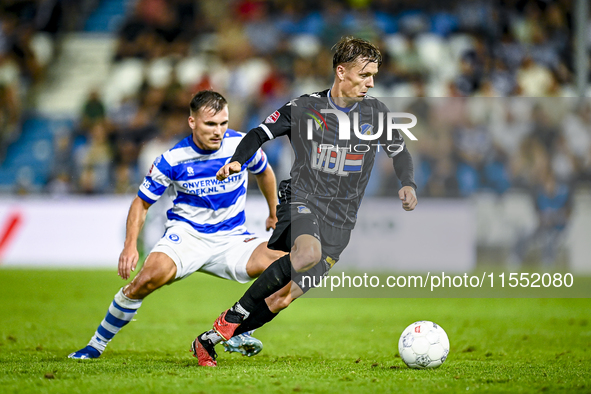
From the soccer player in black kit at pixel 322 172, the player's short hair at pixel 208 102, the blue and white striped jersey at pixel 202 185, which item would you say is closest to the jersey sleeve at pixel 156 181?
the blue and white striped jersey at pixel 202 185

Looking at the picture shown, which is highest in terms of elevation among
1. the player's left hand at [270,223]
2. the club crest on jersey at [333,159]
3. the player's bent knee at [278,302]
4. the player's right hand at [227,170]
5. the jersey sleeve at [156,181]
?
the club crest on jersey at [333,159]

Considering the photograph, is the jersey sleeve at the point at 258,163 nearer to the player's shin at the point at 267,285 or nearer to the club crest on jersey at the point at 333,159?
the club crest on jersey at the point at 333,159

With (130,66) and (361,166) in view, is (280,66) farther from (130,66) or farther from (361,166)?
(361,166)

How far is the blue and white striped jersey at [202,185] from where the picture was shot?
5.86 metres

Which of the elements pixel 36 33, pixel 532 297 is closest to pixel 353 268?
pixel 532 297

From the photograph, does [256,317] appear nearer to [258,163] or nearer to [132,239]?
[132,239]

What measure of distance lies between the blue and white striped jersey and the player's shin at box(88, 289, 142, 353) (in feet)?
2.67

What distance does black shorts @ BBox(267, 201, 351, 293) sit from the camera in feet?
17.0

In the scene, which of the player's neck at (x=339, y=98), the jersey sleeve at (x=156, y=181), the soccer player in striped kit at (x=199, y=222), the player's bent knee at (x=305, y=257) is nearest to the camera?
the player's bent knee at (x=305, y=257)

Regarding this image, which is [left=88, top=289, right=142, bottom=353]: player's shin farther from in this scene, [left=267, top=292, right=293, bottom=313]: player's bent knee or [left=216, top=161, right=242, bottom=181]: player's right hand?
[left=216, top=161, right=242, bottom=181]: player's right hand

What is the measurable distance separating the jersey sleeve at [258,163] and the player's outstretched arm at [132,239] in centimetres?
97

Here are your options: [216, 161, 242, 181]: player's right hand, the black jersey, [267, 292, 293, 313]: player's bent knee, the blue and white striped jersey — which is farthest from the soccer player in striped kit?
[216, 161, 242, 181]: player's right hand

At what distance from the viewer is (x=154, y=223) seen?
12.4 meters

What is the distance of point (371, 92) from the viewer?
14.3 m
